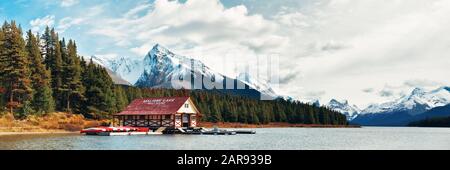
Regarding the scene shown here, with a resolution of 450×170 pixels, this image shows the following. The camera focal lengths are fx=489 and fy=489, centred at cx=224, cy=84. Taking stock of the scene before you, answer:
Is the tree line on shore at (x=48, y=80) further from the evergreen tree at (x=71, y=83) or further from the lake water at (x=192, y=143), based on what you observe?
the lake water at (x=192, y=143)

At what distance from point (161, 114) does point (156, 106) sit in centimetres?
398

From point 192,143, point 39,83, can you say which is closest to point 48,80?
point 39,83

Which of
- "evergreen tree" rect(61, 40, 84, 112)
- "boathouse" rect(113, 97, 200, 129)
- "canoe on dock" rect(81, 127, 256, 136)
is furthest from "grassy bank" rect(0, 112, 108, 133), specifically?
"canoe on dock" rect(81, 127, 256, 136)

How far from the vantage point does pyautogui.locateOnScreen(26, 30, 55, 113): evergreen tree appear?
101m

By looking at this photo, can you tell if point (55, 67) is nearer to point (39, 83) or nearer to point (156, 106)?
point (39, 83)

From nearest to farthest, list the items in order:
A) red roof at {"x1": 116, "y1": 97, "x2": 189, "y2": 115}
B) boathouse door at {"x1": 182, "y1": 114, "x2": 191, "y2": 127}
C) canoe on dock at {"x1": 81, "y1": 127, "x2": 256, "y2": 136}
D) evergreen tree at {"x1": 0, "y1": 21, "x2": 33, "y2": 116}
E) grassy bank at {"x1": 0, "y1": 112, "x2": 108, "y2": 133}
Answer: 1. canoe on dock at {"x1": 81, "y1": 127, "x2": 256, "y2": 136}
2. grassy bank at {"x1": 0, "y1": 112, "x2": 108, "y2": 133}
3. evergreen tree at {"x1": 0, "y1": 21, "x2": 33, "y2": 116}
4. red roof at {"x1": 116, "y1": 97, "x2": 189, "y2": 115}
5. boathouse door at {"x1": 182, "y1": 114, "x2": 191, "y2": 127}

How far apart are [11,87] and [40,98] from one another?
596 cm

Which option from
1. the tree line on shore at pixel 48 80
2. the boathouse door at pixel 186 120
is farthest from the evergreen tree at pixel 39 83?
the boathouse door at pixel 186 120

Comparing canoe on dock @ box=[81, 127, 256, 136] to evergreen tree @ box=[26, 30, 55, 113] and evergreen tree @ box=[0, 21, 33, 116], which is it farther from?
evergreen tree @ box=[0, 21, 33, 116]

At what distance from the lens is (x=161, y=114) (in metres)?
105

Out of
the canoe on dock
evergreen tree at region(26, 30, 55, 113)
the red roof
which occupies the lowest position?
the canoe on dock

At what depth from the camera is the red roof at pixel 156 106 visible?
345 ft

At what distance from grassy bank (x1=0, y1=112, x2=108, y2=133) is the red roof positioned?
822cm
